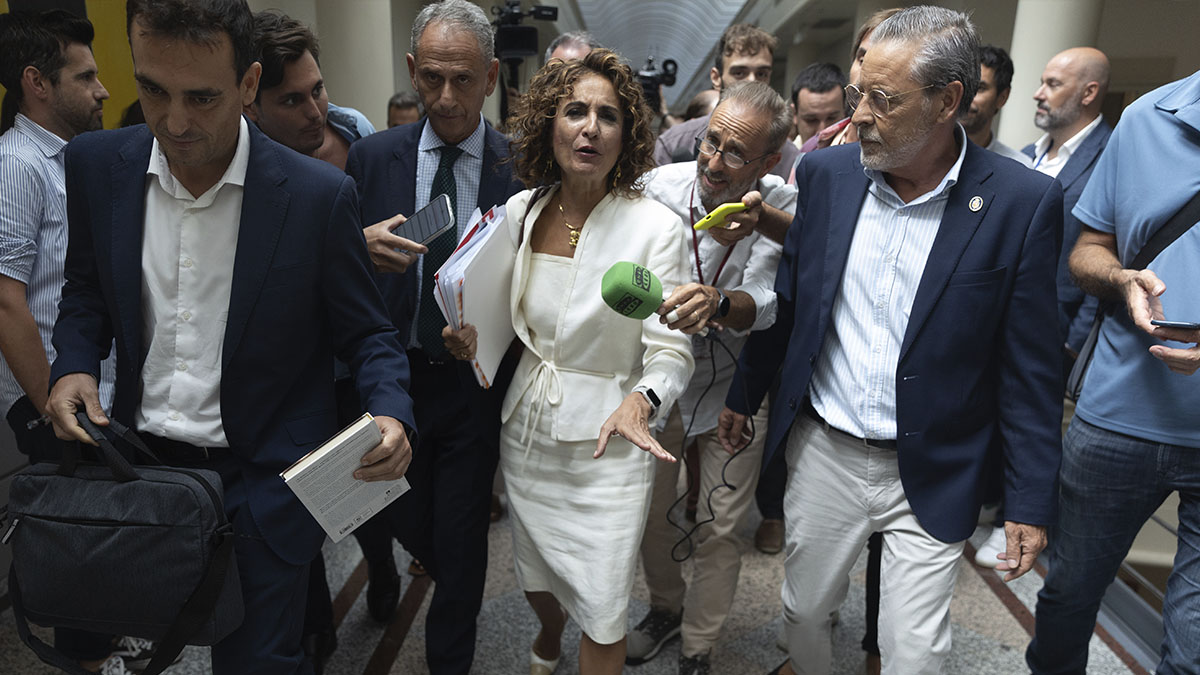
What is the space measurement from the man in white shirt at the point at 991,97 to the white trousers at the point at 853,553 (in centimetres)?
195

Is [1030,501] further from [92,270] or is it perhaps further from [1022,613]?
[92,270]

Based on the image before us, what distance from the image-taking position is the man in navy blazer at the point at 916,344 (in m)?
1.81

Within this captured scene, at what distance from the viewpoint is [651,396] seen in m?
1.92

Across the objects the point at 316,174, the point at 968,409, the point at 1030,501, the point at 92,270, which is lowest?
the point at 1030,501

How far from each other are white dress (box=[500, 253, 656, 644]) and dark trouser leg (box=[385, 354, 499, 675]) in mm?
231

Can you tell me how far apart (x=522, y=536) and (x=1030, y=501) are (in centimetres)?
136

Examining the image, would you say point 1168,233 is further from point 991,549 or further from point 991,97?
point 991,549

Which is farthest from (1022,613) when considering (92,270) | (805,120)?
(92,270)

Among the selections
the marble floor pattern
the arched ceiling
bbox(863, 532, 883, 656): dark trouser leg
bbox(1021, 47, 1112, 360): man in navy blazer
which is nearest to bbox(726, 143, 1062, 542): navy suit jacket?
bbox(863, 532, 883, 656): dark trouser leg

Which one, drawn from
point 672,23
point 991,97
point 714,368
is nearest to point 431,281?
point 714,368

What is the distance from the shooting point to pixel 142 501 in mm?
1514

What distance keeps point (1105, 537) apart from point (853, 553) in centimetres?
67

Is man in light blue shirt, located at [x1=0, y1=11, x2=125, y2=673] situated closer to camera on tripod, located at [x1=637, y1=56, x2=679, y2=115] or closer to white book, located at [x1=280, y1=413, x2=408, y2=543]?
white book, located at [x1=280, y1=413, x2=408, y2=543]

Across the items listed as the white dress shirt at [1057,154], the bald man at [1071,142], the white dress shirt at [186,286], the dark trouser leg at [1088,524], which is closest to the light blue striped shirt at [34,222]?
the white dress shirt at [186,286]
